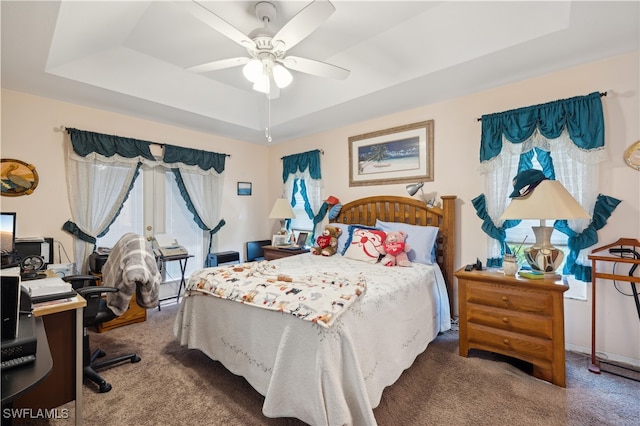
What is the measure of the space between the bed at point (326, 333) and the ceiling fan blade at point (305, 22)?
64.3 inches

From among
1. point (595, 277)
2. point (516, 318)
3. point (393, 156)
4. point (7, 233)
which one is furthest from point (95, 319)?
point (595, 277)

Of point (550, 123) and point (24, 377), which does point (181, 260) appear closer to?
point (24, 377)

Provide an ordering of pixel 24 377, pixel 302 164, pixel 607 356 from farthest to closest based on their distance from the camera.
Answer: pixel 302 164 → pixel 607 356 → pixel 24 377

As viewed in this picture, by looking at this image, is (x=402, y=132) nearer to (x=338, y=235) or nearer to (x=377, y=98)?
(x=377, y=98)

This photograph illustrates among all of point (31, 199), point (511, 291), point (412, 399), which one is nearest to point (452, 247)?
point (511, 291)

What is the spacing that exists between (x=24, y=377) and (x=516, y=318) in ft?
9.06

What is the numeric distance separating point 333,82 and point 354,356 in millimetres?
2894

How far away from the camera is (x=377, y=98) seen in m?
3.10

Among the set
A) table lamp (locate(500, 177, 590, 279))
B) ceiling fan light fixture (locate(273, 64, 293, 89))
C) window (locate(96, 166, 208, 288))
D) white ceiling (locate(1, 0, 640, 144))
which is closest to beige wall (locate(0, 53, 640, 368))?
white ceiling (locate(1, 0, 640, 144))

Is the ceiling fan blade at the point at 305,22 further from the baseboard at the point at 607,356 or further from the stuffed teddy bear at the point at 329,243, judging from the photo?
the baseboard at the point at 607,356

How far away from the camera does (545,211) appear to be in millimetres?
2000

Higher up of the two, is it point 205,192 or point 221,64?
point 221,64

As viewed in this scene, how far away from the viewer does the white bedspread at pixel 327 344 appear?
143 centimetres

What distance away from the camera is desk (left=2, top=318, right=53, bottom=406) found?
2.78 ft
